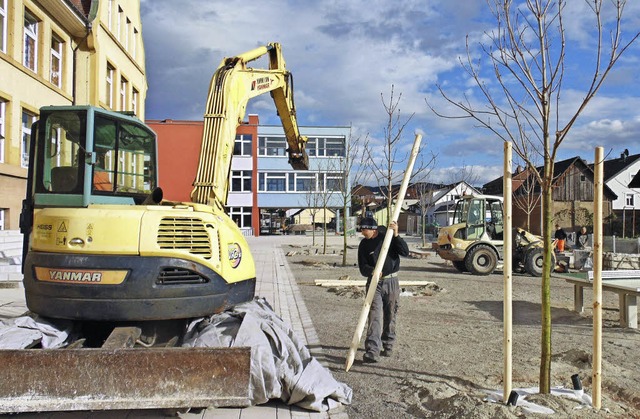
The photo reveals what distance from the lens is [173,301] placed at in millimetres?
4797

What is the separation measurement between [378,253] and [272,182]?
48.7 metres

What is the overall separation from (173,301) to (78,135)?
1.92 m

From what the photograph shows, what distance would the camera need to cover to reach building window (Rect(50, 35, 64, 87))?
60.6 feet

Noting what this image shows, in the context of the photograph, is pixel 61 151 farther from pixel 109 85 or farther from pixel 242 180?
pixel 242 180

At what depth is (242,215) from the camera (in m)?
53.3

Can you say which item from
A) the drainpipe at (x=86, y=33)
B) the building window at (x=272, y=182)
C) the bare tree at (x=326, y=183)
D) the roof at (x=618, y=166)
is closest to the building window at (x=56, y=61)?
the drainpipe at (x=86, y=33)

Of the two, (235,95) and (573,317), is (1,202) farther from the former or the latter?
(573,317)

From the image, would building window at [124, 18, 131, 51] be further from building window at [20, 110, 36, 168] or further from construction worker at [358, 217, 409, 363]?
construction worker at [358, 217, 409, 363]

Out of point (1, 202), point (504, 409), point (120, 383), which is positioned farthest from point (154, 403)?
point (1, 202)

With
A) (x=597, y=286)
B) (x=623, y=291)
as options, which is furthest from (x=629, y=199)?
(x=597, y=286)

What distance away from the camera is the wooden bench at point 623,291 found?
8148 mm

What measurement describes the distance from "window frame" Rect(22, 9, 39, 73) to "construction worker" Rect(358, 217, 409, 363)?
46.8 ft

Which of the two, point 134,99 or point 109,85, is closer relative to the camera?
point 109,85

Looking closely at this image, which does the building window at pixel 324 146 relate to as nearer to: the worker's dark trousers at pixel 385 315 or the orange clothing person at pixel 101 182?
the worker's dark trousers at pixel 385 315
